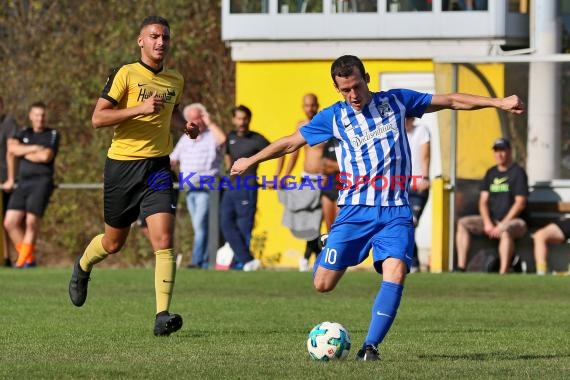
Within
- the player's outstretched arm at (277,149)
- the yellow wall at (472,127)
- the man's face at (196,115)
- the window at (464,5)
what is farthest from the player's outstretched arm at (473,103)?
the window at (464,5)

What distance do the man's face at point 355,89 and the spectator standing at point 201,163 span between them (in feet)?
34.4

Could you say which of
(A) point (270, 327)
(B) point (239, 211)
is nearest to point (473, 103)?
(A) point (270, 327)

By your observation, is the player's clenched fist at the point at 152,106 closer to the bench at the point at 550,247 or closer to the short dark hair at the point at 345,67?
the short dark hair at the point at 345,67

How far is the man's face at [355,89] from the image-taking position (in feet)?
30.2

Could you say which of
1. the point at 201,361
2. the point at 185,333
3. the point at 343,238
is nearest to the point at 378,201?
the point at 343,238

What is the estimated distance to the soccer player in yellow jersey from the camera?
10.8m

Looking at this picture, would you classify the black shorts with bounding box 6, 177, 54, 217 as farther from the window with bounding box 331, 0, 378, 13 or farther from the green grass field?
the window with bounding box 331, 0, 378, 13

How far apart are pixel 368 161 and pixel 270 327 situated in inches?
101

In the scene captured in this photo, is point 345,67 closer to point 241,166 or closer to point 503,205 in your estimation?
point 241,166

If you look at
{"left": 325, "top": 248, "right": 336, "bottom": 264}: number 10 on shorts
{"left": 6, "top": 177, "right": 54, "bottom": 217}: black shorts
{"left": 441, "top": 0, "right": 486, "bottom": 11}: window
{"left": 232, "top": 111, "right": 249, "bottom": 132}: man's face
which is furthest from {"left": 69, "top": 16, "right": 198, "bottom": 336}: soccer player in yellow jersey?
{"left": 441, "top": 0, "right": 486, "bottom": 11}: window

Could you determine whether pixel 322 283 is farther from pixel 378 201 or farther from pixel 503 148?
pixel 503 148

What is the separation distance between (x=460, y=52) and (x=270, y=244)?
12.9 feet

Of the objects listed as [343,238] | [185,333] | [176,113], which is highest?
[176,113]

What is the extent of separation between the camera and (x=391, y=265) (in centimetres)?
917
